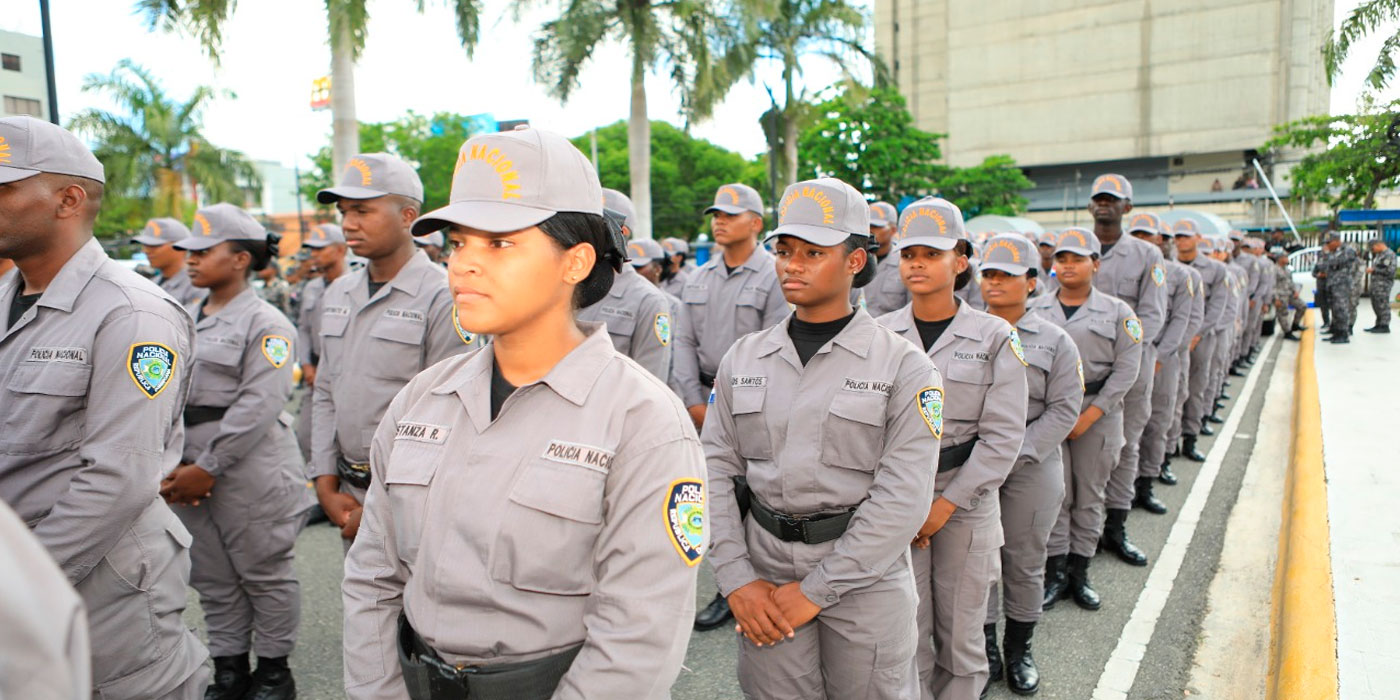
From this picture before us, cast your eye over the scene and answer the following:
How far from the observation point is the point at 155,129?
29.3m

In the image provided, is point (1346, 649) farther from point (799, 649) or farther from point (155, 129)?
point (155, 129)

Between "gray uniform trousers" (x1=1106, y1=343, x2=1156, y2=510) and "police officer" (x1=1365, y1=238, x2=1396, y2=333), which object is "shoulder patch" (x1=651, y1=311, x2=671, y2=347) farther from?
"police officer" (x1=1365, y1=238, x2=1396, y2=333)

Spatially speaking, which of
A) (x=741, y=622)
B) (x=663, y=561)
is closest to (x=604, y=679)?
(x=663, y=561)

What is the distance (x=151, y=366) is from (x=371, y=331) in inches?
39.6

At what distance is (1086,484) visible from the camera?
511 cm

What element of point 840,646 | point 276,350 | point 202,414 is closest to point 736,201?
point 276,350

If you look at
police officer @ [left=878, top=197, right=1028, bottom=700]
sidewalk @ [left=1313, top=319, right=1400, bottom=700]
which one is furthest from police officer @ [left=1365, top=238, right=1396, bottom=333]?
police officer @ [left=878, top=197, right=1028, bottom=700]

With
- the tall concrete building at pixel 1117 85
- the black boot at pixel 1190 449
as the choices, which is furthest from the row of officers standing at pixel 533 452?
the tall concrete building at pixel 1117 85

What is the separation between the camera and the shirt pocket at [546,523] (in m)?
1.70

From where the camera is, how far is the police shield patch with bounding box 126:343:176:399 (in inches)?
102

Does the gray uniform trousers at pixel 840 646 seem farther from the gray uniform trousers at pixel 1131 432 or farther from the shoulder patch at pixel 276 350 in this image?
the gray uniform trousers at pixel 1131 432

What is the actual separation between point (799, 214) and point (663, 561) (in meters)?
1.57

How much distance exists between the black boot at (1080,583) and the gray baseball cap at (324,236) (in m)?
5.62

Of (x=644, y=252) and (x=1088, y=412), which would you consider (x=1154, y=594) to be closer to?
(x=1088, y=412)
